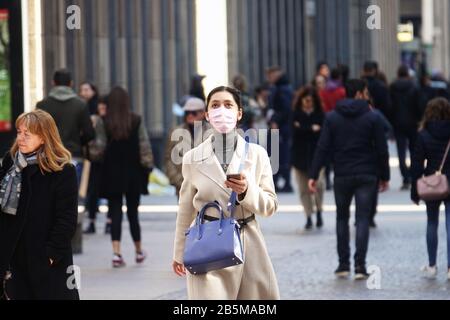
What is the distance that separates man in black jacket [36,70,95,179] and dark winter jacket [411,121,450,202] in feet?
11.7

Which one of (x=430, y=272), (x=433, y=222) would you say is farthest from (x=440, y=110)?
(x=430, y=272)

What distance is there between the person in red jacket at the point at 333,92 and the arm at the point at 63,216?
14092 millimetres

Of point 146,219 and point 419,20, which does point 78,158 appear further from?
point 419,20

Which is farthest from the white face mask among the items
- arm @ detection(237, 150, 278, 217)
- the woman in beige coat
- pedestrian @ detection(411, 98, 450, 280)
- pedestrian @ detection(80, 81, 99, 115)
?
pedestrian @ detection(80, 81, 99, 115)

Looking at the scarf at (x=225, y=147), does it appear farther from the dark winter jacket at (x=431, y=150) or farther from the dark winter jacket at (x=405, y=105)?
the dark winter jacket at (x=405, y=105)

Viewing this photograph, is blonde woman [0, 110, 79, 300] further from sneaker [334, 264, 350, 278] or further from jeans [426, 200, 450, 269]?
jeans [426, 200, 450, 269]

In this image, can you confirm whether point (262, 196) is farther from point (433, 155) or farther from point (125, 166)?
point (125, 166)

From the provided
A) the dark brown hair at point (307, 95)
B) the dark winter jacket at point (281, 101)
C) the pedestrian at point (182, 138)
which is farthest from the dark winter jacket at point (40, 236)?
the dark winter jacket at point (281, 101)

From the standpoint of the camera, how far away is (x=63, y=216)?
873cm

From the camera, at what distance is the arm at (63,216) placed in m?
8.67

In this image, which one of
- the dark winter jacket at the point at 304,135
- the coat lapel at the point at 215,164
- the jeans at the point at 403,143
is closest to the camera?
the coat lapel at the point at 215,164

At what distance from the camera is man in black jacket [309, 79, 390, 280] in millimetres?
13352

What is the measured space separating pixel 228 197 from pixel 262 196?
0.65ft
